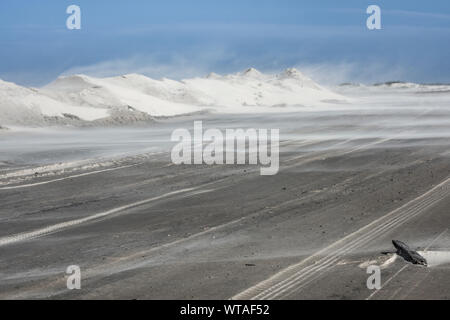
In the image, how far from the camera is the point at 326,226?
12.0 meters

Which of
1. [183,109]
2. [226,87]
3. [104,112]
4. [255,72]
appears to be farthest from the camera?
[255,72]

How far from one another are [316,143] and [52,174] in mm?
10263

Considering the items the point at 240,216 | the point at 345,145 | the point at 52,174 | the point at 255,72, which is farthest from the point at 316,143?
the point at 255,72

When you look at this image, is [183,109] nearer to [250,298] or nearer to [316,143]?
[316,143]
